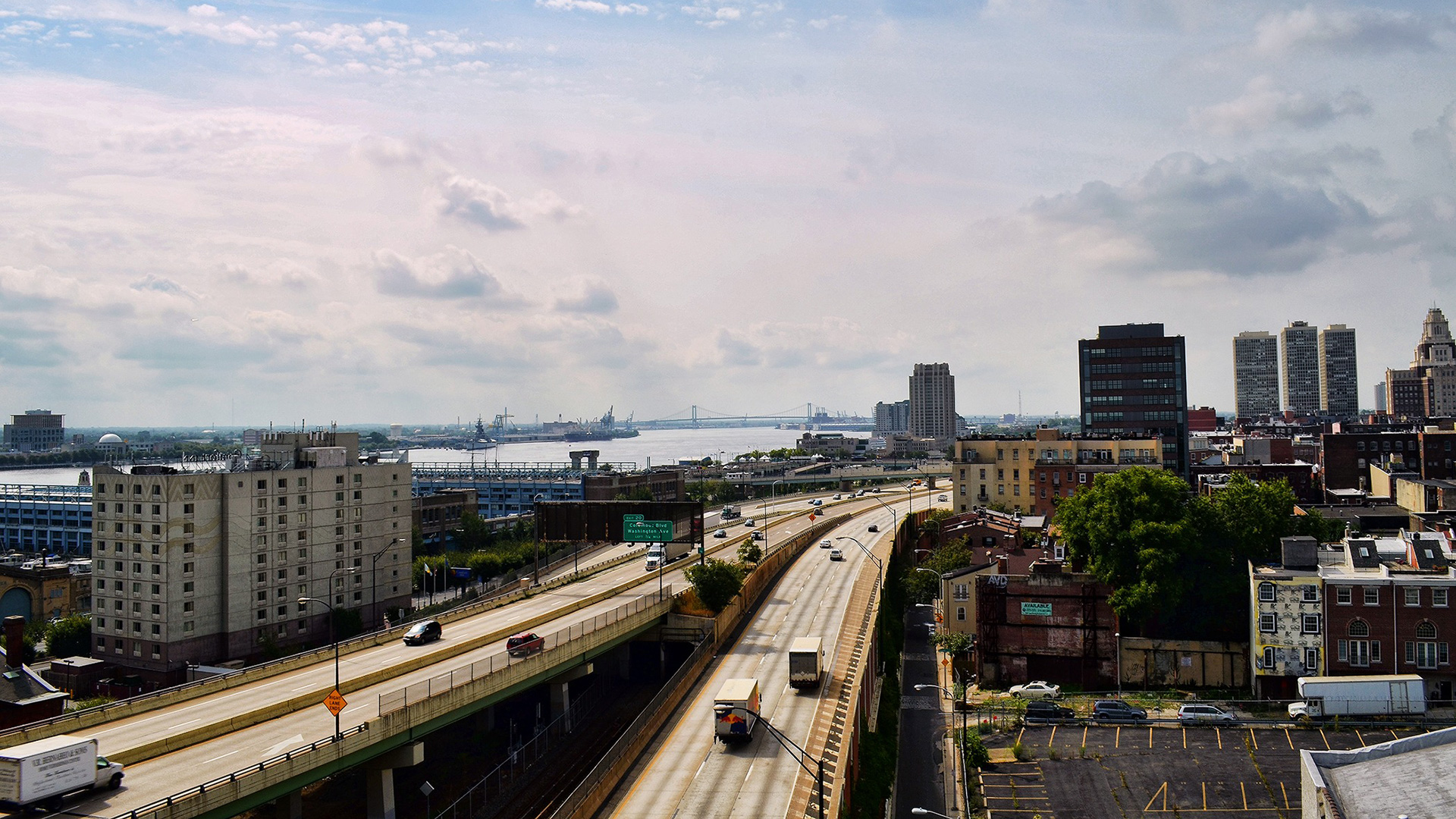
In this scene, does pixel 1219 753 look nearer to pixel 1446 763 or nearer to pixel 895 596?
pixel 1446 763

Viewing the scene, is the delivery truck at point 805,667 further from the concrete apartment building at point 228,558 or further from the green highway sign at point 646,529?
the concrete apartment building at point 228,558

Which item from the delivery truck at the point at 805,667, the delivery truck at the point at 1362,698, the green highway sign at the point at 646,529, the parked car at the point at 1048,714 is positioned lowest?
the parked car at the point at 1048,714

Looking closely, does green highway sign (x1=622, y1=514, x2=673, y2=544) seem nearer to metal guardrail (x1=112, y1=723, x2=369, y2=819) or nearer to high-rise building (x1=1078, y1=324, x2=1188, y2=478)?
metal guardrail (x1=112, y1=723, x2=369, y2=819)

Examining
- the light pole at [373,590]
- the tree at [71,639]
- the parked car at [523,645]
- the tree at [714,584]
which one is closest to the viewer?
the parked car at [523,645]

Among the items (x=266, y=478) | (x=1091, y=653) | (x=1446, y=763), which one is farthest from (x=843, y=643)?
(x=266, y=478)

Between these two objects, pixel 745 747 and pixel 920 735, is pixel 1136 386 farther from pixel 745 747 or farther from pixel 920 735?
pixel 745 747

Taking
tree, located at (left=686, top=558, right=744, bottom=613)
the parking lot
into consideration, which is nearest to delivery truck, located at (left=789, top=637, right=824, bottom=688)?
the parking lot

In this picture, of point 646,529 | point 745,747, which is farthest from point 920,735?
point 646,529

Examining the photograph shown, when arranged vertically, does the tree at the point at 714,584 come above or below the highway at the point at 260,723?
above

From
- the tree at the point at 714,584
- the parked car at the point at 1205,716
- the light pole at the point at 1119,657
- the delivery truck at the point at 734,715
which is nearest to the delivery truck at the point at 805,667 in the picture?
the delivery truck at the point at 734,715
